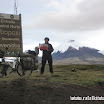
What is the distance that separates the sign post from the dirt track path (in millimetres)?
7571

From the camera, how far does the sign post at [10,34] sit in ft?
55.4

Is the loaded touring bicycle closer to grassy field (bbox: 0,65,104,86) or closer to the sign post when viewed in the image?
grassy field (bbox: 0,65,104,86)

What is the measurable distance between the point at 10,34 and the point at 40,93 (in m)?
9.76

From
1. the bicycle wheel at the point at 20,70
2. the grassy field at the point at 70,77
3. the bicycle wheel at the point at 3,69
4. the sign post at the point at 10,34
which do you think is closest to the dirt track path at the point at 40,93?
the grassy field at the point at 70,77

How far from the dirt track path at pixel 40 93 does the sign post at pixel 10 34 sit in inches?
298

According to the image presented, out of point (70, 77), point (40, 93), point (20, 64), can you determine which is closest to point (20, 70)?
point (20, 64)

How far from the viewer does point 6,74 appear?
1519cm

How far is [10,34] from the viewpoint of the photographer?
17141 mm

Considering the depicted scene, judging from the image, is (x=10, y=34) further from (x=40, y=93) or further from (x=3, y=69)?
(x=40, y=93)

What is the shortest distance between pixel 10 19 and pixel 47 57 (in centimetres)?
435

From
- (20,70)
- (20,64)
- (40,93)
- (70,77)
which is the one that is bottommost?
(40,93)

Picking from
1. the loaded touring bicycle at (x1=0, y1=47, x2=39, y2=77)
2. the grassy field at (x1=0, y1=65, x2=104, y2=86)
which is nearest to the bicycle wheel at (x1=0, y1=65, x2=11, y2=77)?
the loaded touring bicycle at (x1=0, y1=47, x2=39, y2=77)

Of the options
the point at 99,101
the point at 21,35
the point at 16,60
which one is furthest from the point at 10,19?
the point at 99,101

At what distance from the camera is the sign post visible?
16891 millimetres
